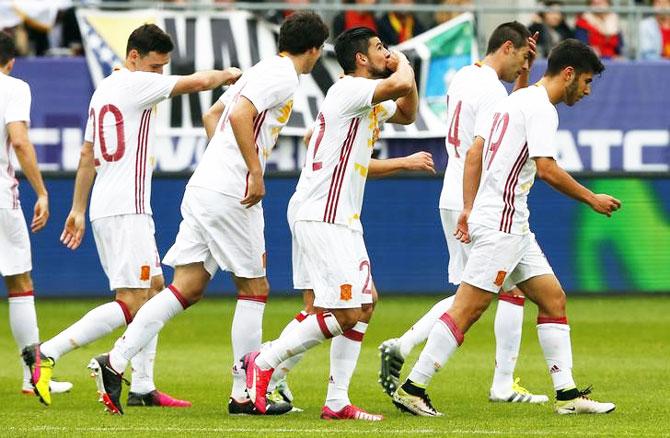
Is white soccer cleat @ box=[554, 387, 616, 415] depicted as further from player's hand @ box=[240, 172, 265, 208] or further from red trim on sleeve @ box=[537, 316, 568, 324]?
player's hand @ box=[240, 172, 265, 208]

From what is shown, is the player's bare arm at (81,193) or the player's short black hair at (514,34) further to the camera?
the player's short black hair at (514,34)

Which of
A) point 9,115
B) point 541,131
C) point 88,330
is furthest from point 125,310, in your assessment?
point 541,131

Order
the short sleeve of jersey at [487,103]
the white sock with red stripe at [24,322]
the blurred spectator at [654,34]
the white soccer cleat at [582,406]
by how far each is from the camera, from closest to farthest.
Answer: the white soccer cleat at [582,406]
the short sleeve of jersey at [487,103]
the white sock with red stripe at [24,322]
the blurred spectator at [654,34]

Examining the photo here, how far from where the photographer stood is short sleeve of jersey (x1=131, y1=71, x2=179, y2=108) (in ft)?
30.2

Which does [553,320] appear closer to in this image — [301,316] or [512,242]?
[512,242]

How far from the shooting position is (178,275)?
884 cm

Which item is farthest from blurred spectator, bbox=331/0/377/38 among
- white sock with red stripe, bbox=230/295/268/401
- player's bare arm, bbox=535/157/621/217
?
player's bare arm, bbox=535/157/621/217

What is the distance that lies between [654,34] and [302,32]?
11.2m

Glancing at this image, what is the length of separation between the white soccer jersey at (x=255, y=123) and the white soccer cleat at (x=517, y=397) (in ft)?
7.43

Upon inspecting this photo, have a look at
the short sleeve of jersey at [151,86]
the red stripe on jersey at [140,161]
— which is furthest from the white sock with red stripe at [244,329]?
the short sleeve of jersey at [151,86]

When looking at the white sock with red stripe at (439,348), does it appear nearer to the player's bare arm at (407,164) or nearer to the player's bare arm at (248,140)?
the player's bare arm at (407,164)

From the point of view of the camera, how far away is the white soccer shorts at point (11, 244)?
33.0 ft

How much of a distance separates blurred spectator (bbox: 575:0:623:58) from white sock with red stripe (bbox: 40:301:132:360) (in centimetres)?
1076

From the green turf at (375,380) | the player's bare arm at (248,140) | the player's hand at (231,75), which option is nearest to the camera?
the green turf at (375,380)
